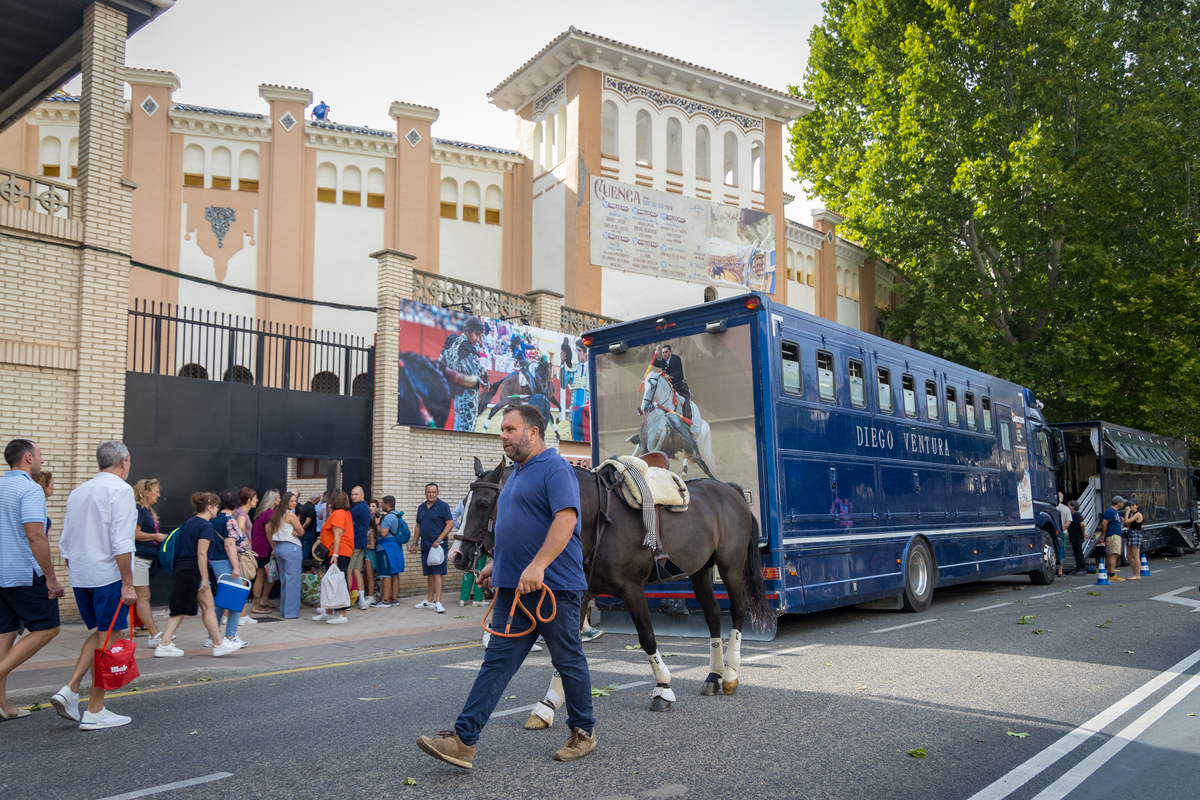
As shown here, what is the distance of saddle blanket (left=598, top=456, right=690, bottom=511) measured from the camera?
20.7ft

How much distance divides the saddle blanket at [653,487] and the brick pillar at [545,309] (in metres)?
12.9

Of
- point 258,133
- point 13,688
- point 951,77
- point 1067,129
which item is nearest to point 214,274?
point 258,133

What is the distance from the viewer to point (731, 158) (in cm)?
2948

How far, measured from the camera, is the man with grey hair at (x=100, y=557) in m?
6.04

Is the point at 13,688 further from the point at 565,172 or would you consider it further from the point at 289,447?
the point at 565,172

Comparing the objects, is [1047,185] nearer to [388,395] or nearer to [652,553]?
[388,395]

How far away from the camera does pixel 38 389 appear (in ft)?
38.7

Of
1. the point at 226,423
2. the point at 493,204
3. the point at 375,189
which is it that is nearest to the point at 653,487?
the point at 226,423

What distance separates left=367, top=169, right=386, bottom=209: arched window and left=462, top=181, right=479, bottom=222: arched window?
8.87 ft

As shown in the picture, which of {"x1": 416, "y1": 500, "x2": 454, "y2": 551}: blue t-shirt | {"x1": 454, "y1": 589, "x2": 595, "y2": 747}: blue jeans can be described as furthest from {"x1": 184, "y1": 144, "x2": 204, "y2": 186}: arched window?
{"x1": 454, "y1": 589, "x2": 595, "y2": 747}: blue jeans

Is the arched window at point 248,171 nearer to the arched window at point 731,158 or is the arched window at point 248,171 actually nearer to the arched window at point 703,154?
the arched window at point 703,154

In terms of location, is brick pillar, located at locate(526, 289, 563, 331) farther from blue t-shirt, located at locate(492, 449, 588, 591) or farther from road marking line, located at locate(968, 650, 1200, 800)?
blue t-shirt, located at locate(492, 449, 588, 591)

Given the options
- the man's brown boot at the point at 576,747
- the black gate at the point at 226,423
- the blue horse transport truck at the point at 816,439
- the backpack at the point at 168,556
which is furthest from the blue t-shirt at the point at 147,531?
the man's brown boot at the point at 576,747

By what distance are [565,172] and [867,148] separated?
1162 cm
